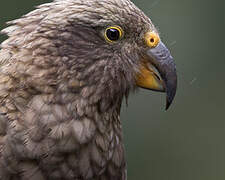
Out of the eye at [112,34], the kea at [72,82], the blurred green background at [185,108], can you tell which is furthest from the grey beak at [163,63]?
the blurred green background at [185,108]

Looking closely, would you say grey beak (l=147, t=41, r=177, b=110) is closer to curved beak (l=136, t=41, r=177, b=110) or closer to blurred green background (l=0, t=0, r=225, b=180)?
curved beak (l=136, t=41, r=177, b=110)

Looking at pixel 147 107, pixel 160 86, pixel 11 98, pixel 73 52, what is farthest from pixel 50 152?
pixel 147 107

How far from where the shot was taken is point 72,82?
3.03m

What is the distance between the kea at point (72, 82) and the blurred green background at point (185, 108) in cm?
358

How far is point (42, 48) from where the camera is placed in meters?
3.05

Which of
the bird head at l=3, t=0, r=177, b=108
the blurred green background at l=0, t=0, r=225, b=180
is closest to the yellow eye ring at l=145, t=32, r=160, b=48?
the bird head at l=3, t=0, r=177, b=108

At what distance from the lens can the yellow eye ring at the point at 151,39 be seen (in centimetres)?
323

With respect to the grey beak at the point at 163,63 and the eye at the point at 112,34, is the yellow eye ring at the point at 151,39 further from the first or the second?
the eye at the point at 112,34

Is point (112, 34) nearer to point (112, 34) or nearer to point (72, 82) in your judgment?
point (112, 34)

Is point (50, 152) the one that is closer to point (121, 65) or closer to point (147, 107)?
point (121, 65)

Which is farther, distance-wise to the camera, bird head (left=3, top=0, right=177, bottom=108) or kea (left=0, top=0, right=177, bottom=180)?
bird head (left=3, top=0, right=177, bottom=108)

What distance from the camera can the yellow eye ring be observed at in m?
3.23

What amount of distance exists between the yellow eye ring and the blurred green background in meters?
3.57

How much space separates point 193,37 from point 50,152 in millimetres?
4847
